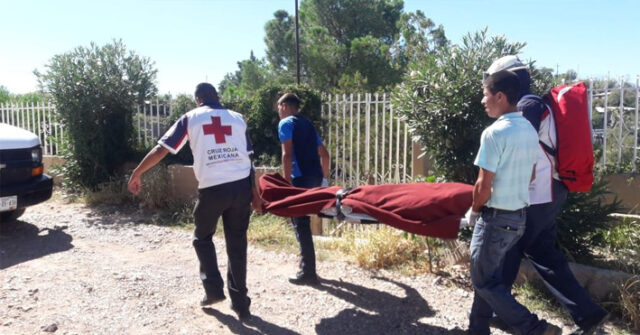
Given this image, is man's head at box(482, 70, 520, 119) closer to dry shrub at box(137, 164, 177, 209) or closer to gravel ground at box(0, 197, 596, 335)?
gravel ground at box(0, 197, 596, 335)

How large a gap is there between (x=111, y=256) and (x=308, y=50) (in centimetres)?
1719

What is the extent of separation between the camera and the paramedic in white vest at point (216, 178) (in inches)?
149

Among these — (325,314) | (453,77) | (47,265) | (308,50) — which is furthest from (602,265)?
(308,50)

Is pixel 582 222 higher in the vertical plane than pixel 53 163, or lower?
lower

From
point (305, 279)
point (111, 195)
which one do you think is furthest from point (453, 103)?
point (111, 195)

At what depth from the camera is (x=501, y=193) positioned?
2938mm

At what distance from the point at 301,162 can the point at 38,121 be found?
8.54 metres

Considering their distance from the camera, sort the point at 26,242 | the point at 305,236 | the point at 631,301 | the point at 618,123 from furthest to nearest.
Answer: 1. the point at 618,123
2. the point at 26,242
3. the point at 305,236
4. the point at 631,301

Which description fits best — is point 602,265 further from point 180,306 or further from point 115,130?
point 115,130

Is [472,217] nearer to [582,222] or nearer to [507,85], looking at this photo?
[507,85]

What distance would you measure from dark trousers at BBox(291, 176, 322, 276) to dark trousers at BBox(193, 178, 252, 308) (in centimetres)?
76

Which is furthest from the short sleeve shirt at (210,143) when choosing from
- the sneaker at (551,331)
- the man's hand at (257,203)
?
the sneaker at (551,331)

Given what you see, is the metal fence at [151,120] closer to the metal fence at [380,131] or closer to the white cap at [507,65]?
the metal fence at [380,131]

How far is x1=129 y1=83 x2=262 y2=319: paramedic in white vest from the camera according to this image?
12.4 ft
